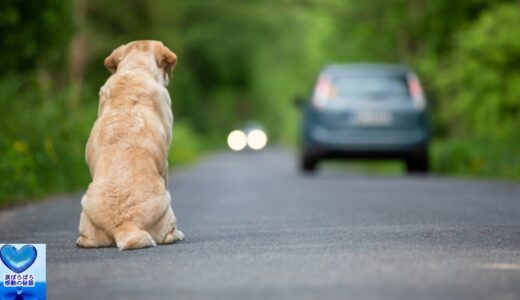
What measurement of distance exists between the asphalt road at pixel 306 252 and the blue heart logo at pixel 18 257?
221mm

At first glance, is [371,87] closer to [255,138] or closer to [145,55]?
[145,55]

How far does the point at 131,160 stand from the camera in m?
8.16

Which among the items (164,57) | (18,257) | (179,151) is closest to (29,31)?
(164,57)

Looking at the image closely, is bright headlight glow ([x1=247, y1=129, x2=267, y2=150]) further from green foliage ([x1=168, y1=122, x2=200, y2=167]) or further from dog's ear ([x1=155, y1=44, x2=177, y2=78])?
dog's ear ([x1=155, y1=44, x2=177, y2=78])

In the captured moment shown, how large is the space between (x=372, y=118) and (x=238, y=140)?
50.3 metres

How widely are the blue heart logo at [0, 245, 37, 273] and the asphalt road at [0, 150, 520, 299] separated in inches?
8.7

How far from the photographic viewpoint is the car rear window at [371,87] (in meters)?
20.3

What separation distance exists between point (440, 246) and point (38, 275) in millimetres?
3028

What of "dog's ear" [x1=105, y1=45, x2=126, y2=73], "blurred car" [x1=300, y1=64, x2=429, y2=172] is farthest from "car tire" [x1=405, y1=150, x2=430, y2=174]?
"dog's ear" [x1=105, y1=45, x2=126, y2=73]

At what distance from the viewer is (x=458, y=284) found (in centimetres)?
596

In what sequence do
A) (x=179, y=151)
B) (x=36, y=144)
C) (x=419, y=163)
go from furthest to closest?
(x=179, y=151), (x=419, y=163), (x=36, y=144)

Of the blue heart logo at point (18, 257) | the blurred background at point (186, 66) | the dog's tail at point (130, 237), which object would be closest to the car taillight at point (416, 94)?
the blurred background at point (186, 66)

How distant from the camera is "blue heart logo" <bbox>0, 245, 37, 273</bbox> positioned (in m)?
5.98

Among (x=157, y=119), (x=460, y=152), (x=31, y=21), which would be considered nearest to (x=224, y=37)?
(x=460, y=152)
